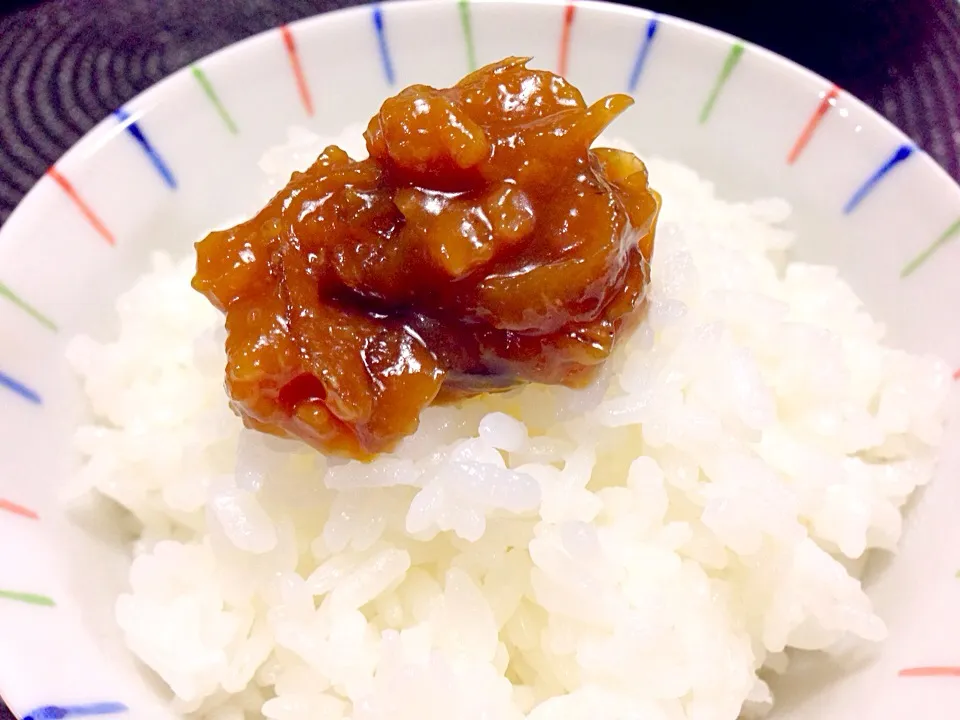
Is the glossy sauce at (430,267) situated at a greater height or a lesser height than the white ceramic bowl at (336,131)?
greater

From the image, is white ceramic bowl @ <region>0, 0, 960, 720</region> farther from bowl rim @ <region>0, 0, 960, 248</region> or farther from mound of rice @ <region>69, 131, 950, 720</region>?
mound of rice @ <region>69, 131, 950, 720</region>

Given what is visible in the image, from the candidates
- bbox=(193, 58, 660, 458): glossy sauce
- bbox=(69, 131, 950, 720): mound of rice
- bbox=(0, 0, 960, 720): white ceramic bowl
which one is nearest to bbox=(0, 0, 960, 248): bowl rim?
bbox=(0, 0, 960, 720): white ceramic bowl

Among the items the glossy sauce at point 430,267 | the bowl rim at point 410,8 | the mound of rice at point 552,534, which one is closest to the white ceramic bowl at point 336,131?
the bowl rim at point 410,8

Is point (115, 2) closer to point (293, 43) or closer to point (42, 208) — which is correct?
point (293, 43)

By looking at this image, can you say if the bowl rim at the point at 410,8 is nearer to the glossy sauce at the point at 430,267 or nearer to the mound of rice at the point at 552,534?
the mound of rice at the point at 552,534

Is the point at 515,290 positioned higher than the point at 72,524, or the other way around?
the point at 515,290

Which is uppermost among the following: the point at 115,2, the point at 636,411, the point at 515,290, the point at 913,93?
the point at 515,290

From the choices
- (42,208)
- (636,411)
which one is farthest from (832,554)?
(42,208)
